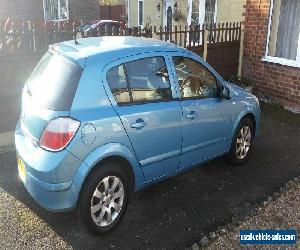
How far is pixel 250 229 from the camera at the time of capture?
3918 millimetres

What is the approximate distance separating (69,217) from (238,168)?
265 cm

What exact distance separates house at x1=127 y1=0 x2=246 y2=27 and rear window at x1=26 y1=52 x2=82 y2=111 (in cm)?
705

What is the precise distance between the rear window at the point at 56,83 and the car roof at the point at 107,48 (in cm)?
10

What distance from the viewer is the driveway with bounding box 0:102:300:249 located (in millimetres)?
3702

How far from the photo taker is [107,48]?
3818mm

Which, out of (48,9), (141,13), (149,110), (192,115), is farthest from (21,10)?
(149,110)

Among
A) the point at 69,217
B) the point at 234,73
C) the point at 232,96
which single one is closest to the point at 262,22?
the point at 234,73

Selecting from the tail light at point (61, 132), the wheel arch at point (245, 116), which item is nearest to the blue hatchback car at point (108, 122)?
the tail light at point (61, 132)

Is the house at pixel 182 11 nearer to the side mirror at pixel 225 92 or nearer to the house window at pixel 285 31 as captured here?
the house window at pixel 285 31

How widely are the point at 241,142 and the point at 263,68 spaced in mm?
4147

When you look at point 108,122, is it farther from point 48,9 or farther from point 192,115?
point 48,9

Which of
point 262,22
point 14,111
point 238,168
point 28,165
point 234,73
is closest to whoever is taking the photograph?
point 28,165

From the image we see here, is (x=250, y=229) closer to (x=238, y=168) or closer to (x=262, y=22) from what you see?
(x=238, y=168)

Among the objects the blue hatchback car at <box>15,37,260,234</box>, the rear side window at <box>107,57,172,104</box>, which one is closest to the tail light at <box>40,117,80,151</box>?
the blue hatchback car at <box>15,37,260,234</box>
